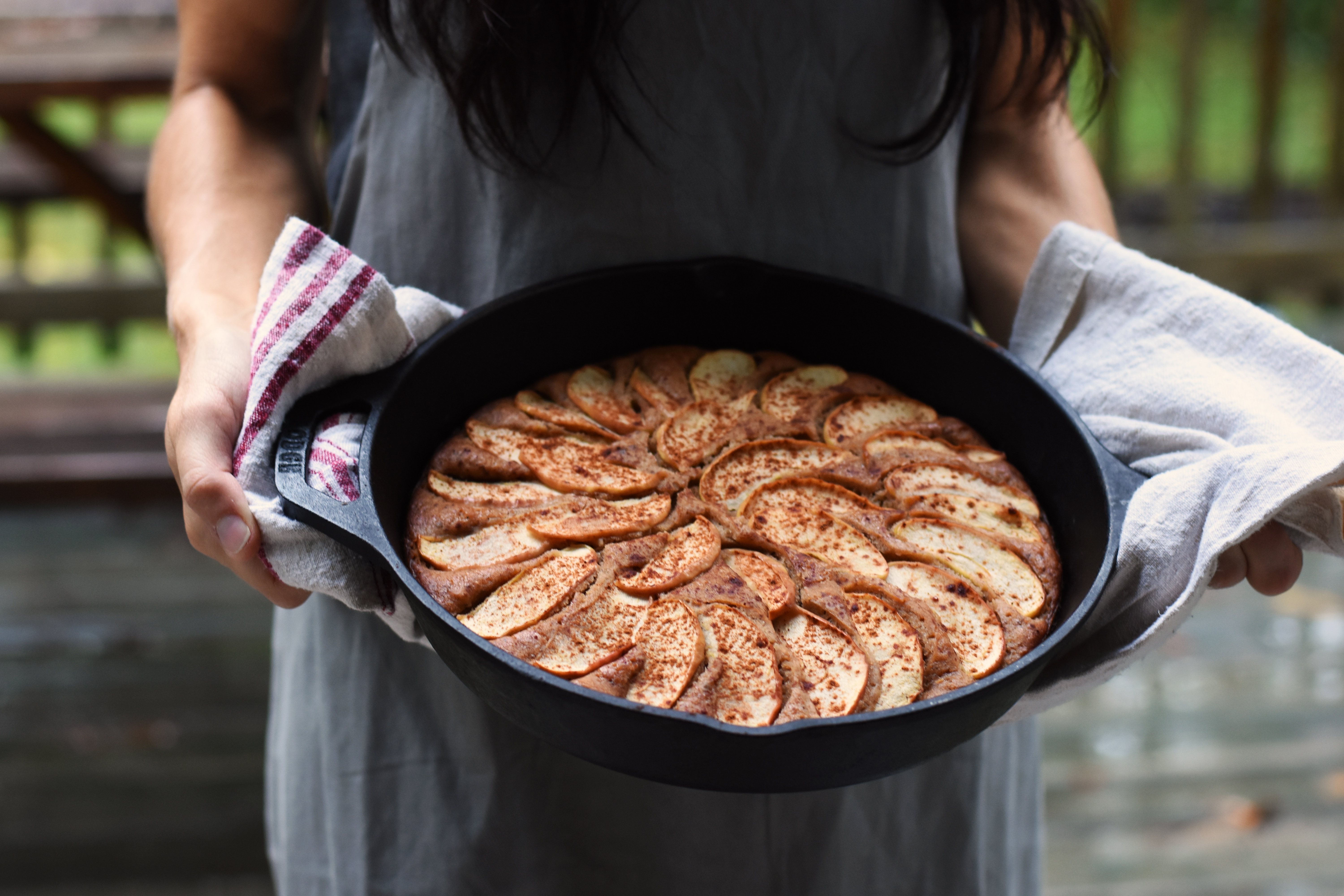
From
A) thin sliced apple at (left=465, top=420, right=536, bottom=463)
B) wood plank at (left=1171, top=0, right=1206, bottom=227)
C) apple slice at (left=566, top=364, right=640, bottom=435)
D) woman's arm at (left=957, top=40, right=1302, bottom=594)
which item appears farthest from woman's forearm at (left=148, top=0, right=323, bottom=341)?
wood plank at (left=1171, top=0, right=1206, bottom=227)

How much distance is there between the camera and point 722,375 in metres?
1.49

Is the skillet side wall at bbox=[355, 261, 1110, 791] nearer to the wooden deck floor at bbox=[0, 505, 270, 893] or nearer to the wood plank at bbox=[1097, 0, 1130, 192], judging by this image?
the wooden deck floor at bbox=[0, 505, 270, 893]


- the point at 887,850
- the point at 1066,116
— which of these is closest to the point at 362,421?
the point at 887,850

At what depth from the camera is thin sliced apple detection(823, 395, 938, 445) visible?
1416mm

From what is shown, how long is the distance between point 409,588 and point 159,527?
3.47m

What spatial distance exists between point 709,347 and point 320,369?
58 cm

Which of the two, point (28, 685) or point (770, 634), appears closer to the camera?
point (770, 634)

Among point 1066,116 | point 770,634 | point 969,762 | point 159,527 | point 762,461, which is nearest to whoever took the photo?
point 770,634

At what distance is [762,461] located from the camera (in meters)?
1.37

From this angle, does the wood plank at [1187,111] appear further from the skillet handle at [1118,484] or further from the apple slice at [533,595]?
the apple slice at [533,595]

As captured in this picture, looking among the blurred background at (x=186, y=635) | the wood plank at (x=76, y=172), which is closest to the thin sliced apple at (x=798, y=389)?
the blurred background at (x=186, y=635)

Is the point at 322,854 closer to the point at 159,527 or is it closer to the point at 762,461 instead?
the point at 762,461

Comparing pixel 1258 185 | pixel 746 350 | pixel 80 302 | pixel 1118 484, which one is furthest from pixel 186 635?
pixel 1258 185

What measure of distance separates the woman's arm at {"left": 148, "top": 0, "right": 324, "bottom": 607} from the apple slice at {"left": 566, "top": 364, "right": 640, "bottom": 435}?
43 centimetres
